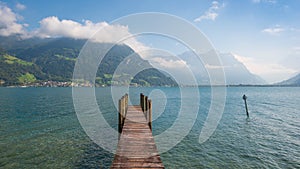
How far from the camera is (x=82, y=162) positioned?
14.1 m

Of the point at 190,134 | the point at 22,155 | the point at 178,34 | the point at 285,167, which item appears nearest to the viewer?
the point at 285,167

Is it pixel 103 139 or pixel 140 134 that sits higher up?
pixel 140 134

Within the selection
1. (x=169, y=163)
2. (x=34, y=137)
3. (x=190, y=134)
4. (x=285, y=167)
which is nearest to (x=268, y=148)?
(x=285, y=167)

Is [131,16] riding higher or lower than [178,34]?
higher

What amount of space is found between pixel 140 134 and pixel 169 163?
12.7ft

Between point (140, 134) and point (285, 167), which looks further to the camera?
point (285, 167)

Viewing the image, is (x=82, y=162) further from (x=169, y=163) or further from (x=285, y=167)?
(x=285, y=167)

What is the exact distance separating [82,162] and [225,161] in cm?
1115

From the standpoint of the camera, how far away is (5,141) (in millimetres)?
18594

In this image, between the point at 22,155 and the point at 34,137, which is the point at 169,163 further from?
the point at 34,137

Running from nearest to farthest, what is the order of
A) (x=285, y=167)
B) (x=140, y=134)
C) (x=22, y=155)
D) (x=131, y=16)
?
1. (x=140, y=134)
2. (x=285, y=167)
3. (x=22, y=155)
4. (x=131, y=16)

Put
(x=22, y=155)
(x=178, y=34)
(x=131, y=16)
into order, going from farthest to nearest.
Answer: (x=178, y=34), (x=131, y=16), (x=22, y=155)

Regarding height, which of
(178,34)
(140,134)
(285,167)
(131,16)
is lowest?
(285,167)

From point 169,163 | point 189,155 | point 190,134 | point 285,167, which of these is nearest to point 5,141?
point 169,163
